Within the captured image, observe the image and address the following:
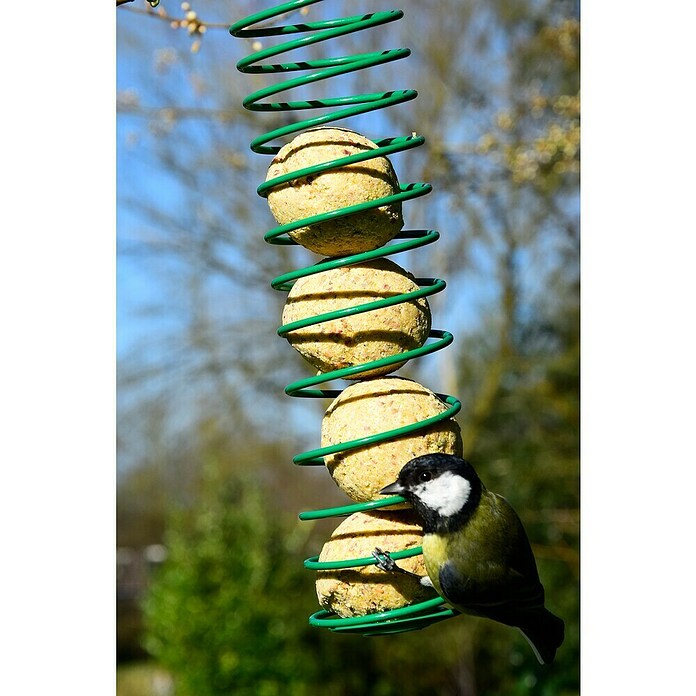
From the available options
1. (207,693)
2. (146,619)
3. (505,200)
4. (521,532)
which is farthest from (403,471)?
(505,200)

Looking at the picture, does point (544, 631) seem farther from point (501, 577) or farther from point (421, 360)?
point (421, 360)

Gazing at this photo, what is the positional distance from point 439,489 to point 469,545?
114mm

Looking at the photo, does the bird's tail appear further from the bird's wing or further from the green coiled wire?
the green coiled wire

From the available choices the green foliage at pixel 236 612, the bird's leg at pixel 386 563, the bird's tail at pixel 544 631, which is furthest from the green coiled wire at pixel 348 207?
the green foliage at pixel 236 612

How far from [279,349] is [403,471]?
4192 mm

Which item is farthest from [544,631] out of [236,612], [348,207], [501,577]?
[236,612]

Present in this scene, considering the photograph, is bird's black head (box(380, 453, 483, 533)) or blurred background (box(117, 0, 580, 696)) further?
blurred background (box(117, 0, 580, 696))

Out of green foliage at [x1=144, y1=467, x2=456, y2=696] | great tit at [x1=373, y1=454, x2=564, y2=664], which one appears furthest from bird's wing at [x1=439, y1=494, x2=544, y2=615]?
green foliage at [x1=144, y1=467, x2=456, y2=696]

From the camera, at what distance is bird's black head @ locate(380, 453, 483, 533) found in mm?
1171

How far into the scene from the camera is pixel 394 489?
117 cm

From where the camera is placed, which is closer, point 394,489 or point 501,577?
point 394,489

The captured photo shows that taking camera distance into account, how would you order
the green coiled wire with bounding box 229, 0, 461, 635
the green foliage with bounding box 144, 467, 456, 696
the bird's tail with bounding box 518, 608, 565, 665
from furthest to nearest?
the green foliage with bounding box 144, 467, 456, 696, the bird's tail with bounding box 518, 608, 565, 665, the green coiled wire with bounding box 229, 0, 461, 635

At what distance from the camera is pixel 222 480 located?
5.07 m

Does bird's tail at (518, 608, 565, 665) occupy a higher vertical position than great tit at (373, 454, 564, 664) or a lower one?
lower
